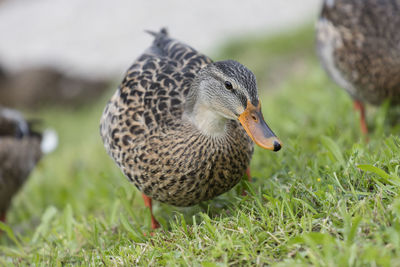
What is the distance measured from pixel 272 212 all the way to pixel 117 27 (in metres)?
10.5

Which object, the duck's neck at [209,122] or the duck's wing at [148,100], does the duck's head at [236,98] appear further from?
the duck's wing at [148,100]

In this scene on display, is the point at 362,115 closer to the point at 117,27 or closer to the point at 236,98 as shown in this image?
the point at 236,98

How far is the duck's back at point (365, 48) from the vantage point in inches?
134

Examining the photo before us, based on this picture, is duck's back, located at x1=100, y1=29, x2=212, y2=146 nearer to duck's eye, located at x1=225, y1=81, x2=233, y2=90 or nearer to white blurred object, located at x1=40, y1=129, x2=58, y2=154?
duck's eye, located at x1=225, y1=81, x2=233, y2=90

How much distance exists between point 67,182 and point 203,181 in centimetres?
244

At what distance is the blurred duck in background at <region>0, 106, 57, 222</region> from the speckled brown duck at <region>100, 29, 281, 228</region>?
159 centimetres

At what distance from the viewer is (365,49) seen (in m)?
3.49

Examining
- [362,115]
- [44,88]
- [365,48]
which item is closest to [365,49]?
[365,48]

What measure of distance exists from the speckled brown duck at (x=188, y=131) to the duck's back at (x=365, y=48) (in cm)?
129

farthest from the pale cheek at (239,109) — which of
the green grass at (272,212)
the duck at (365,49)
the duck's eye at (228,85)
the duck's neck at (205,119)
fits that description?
the duck at (365,49)

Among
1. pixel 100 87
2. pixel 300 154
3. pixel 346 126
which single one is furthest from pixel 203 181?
pixel 100 87

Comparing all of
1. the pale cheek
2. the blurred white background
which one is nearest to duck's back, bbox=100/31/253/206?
the pale cheek

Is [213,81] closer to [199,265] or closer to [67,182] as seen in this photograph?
[199,265]

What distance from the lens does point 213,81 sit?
2.46m
